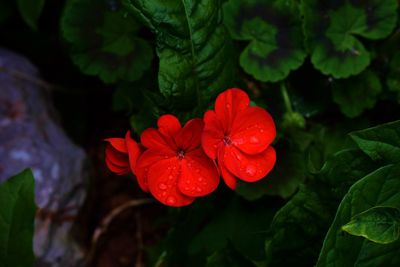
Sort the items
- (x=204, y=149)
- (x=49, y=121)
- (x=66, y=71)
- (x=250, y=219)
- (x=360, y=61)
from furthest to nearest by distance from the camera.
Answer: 1. (x=66, y=71)
2. (x=49, y=121)
3. (x=250, y=219)
4. (x=360, y=61)
5. (x=204, y=149)

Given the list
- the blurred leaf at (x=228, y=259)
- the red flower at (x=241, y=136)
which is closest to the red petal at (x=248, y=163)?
the red flower at (x=241, y=136)

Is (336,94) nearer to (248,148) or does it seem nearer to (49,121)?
(248,148)

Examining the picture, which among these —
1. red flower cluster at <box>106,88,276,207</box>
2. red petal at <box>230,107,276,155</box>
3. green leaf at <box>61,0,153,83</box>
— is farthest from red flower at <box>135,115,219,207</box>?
green leaf at <box>61,0,153,83</box>

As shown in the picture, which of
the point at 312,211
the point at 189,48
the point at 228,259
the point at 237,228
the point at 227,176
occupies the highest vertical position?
the point at 189,48

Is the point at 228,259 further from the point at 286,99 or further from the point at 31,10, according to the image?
the point at 31,10

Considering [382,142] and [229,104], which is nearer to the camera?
[229,104]

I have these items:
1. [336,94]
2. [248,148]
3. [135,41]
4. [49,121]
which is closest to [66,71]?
[49,121]

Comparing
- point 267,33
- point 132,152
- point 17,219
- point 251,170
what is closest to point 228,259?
point 251,170

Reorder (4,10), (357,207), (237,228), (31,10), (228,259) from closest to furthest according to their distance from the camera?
(357,207), (228,259), (237,228), (31,10), (4,10)
